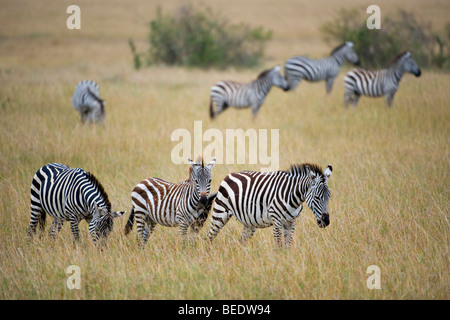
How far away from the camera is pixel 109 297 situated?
5.46 metres

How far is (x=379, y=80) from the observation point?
15.1 meters

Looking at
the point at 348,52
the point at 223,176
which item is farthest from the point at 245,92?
the point at 223,176

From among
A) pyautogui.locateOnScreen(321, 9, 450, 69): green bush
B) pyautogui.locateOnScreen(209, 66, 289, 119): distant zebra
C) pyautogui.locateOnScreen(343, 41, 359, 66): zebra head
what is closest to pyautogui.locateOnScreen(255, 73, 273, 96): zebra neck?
pyautogui.locateOnScreen(209, 66, 289, 119): distant zebra

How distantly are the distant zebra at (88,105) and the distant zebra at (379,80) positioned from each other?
7384 mm

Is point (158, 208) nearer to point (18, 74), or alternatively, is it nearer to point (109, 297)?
point (109, 297)

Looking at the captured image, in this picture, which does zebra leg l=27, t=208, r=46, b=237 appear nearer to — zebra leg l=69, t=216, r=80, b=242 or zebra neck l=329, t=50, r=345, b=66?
zebra leg l=69, t=216, r=80, b=242

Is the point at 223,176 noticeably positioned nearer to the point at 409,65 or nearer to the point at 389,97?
the point at 389,97

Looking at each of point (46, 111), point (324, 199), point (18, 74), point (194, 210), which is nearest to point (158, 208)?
point (194, 210)

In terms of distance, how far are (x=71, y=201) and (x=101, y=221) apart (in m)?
0.58

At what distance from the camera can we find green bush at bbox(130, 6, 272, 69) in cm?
2584

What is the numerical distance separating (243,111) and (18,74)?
10071 millimetres

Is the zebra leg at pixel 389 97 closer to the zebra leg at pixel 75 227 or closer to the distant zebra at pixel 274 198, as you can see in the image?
the distant zebra at pixel 274 198

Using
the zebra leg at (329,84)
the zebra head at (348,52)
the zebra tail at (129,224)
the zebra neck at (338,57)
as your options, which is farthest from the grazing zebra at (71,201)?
the zebra head at (348,52)

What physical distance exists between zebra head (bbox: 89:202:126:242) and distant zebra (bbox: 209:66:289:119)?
30.0ft
